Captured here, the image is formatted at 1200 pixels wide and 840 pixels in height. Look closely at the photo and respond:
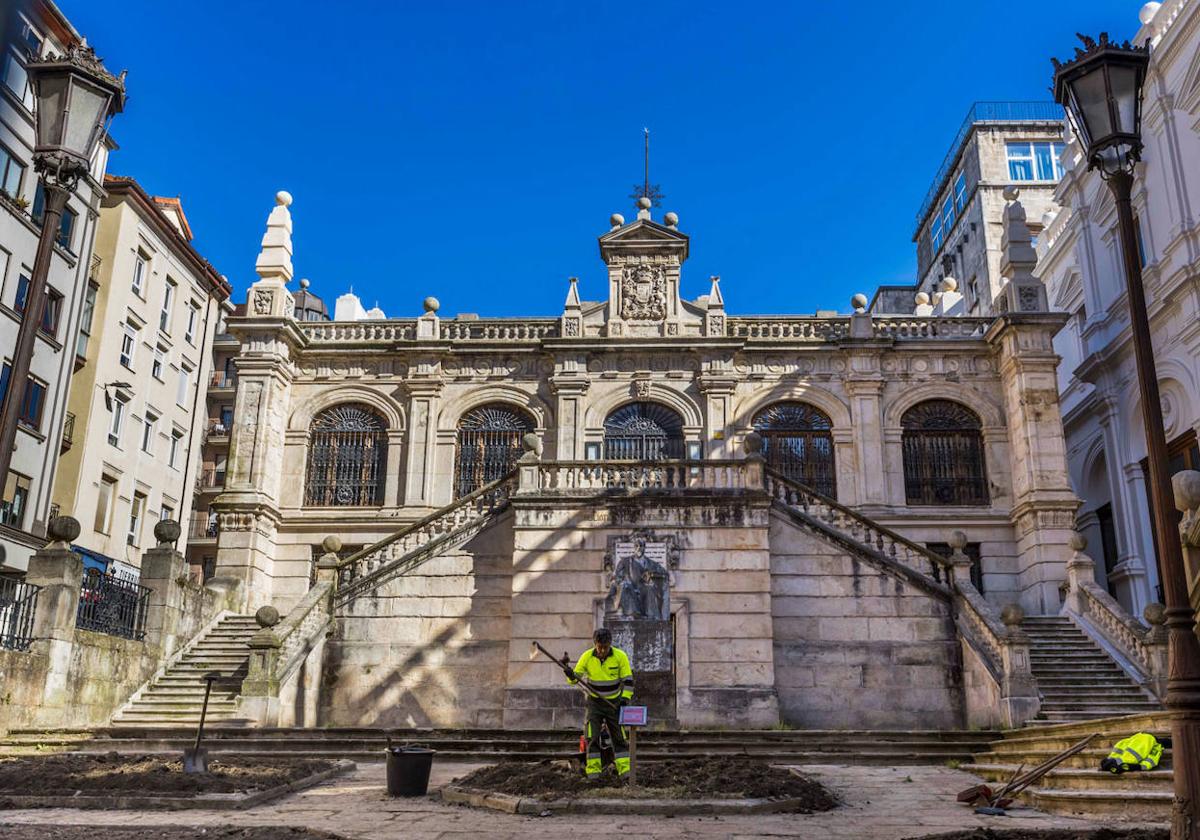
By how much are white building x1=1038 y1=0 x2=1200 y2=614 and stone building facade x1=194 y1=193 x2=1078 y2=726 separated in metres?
3.23

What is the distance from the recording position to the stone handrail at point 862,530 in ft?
66.7

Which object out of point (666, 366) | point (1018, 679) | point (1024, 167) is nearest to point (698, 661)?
point (1018, 679)

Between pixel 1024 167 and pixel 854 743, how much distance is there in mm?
33588

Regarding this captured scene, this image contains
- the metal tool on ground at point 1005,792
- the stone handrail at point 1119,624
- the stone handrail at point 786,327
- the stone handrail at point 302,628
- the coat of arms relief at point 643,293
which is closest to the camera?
the metal tool on ground at point 1005,792

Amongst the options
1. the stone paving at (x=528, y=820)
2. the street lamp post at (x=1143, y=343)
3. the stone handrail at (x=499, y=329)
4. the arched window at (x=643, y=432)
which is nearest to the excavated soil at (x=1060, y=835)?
the street lamp post at (x=1143, y=343)

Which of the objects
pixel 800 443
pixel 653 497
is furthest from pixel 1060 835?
pixel 800 443

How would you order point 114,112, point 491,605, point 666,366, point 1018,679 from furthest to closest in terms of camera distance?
1. point 666,366
2. point 491,605
3. point 1018,679
4. point 114,112

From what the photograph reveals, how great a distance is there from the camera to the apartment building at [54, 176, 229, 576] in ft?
104

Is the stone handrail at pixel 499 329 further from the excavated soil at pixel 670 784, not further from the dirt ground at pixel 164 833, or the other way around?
the dirt ground at pixel 164 833

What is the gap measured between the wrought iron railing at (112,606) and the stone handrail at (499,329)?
34.5 feet

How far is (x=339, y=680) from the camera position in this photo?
20.1 meters

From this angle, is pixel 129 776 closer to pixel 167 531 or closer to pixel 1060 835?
pixel 1060 835

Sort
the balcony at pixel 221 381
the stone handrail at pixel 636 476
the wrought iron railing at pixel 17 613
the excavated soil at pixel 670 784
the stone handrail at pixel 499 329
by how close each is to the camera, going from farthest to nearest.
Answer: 1. the balcony at pixel 221 381
2. the stone handrail at pixel 499 329
3. the stone handrail at pixel 636 476
4. the wrought iron railing at pixel 17 613
5. the excavated soil at pixel 670 784

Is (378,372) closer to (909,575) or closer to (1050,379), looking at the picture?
(909,575)
